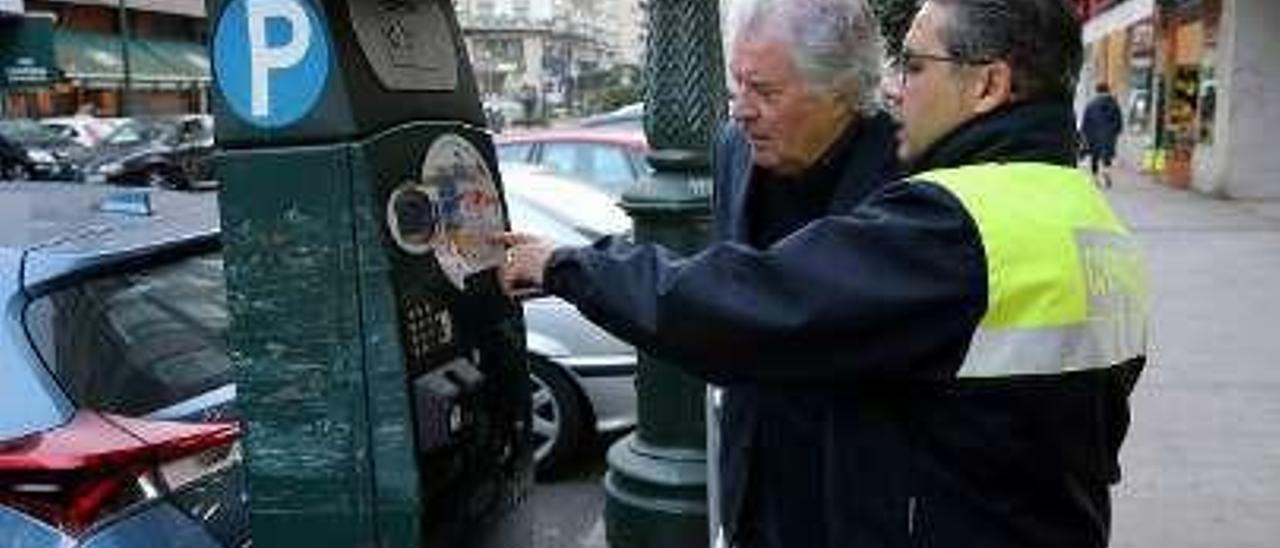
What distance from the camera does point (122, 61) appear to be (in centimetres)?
5369

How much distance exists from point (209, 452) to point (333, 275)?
67 centimetres

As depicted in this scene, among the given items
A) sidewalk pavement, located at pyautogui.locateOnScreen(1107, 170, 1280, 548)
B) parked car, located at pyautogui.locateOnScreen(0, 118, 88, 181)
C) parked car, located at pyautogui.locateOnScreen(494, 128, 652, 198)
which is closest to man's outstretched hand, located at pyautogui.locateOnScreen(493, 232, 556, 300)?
sidewalk pavement, located at pyautogui.locateOnScreen(1107, 170, 1280, 548)

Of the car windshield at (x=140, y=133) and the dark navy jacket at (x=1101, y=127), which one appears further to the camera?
the car windshield at (x=140, y=133)

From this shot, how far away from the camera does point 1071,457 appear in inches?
87.5

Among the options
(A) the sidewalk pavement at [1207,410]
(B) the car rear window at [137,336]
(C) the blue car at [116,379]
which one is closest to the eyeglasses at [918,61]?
(C) the blue car at [116,379]

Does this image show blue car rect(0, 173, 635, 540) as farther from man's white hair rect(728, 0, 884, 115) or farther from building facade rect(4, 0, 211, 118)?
building facade rect(4, 0, 211, 118)

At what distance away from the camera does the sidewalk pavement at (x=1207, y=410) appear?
5969 millimetres

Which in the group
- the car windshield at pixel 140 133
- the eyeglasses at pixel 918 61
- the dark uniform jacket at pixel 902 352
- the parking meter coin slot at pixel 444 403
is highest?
the eyeglasses at pixel 918 61

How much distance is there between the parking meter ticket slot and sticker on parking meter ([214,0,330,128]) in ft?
0.33

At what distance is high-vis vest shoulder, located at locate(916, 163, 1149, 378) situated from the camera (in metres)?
2.11

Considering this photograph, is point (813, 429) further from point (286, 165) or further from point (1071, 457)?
point (286, 165)

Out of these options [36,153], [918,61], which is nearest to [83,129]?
[36,153]

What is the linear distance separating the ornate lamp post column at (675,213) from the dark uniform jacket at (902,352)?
75.9 inches

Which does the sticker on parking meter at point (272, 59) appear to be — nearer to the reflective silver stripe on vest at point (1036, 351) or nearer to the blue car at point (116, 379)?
the blue car at point (116, 379)
